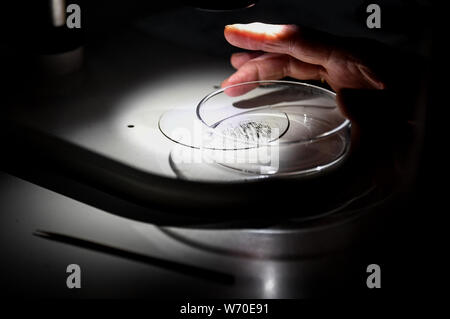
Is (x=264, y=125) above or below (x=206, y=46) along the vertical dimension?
below

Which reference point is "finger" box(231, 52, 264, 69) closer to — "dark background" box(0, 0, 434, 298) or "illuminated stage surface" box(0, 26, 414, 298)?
"dark background" box(0, 0, 434, 298)

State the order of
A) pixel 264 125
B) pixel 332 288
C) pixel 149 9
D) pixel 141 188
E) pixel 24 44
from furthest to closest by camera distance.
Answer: pixel 149 9
pixel 24 44
pixel 264 125
pixel 141 188
pixel 332 288

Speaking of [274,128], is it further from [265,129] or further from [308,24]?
[308,24]

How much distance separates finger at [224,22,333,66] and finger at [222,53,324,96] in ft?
0.14

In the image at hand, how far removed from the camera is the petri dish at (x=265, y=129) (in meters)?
0.67

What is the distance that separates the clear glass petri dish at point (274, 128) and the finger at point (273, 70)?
44 mm

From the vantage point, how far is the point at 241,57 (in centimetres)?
92

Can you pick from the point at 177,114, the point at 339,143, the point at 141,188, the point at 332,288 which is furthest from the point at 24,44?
the point at 332,288

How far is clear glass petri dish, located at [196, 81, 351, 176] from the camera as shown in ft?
2.20

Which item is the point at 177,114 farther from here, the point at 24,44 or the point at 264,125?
the point at 24,44

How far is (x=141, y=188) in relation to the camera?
64 centimetres

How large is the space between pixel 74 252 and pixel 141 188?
0.39ft

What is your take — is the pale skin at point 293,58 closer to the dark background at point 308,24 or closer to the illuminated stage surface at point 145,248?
the dark background at point 308,24

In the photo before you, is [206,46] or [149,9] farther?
[149,9]
